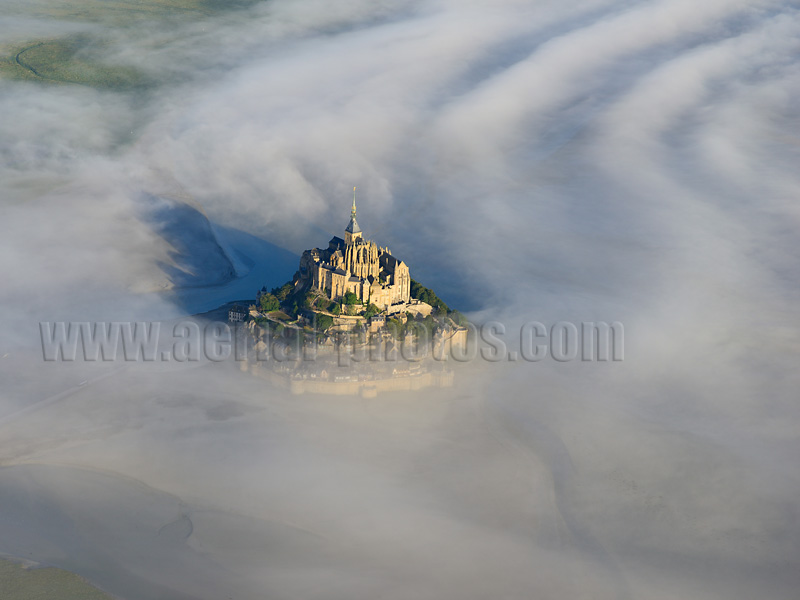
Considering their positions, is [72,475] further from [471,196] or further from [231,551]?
[471,196]

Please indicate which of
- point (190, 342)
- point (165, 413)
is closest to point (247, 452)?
point (165, 413)

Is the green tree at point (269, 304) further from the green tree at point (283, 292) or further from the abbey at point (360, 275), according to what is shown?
the abbey at point (360, 275)

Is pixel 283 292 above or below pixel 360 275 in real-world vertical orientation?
below

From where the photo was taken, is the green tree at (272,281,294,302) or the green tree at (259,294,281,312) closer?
the green tree at (259,294,281,312)

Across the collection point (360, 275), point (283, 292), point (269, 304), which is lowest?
point (269, 304)

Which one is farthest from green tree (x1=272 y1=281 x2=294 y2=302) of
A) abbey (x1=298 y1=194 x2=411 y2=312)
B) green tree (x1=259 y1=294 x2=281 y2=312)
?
abbey (x1=298 y1=194 x2=411 y2=312)

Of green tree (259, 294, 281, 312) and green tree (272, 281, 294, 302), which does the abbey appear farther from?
green tree (259, 294, 281, 312)

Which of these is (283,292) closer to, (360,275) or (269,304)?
(269,304)

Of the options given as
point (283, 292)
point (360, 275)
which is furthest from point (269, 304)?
point (360, 275)

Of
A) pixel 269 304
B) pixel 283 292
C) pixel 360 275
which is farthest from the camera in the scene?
pixel 283 292
